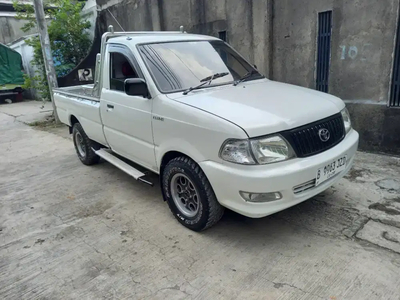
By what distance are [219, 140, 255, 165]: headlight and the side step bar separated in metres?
1.39

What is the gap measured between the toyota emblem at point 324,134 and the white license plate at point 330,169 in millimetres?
220

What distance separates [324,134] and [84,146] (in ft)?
13.3

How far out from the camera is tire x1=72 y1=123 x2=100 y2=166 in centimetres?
529

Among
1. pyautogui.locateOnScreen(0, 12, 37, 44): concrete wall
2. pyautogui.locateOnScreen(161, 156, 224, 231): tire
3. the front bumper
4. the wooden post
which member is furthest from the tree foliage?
pyautogui.locateOnScreen(0, 12, 37, 44): concrete wall

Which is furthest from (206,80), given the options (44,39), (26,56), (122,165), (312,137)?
(26,56)

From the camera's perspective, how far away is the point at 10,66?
1540cm

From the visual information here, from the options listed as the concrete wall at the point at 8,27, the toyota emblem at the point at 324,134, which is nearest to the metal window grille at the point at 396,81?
the toyota emblem at the point at 324,134

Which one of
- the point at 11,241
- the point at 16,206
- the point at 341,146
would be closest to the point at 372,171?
the point at 341,146

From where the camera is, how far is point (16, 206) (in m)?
4.16

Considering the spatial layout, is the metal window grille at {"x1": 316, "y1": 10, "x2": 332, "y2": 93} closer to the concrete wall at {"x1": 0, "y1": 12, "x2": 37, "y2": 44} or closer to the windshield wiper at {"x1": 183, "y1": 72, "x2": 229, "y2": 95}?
the windshield wiper at {"x1": 183, "y1": 72, "x2": 229, "y2": 95}

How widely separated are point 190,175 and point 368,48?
12.4ft

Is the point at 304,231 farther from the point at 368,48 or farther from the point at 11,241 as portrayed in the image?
the point at 368,48

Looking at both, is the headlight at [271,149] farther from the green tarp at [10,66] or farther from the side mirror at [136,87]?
the green tarp at [10,66]

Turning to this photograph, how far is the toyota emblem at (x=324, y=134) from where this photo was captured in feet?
9.28
